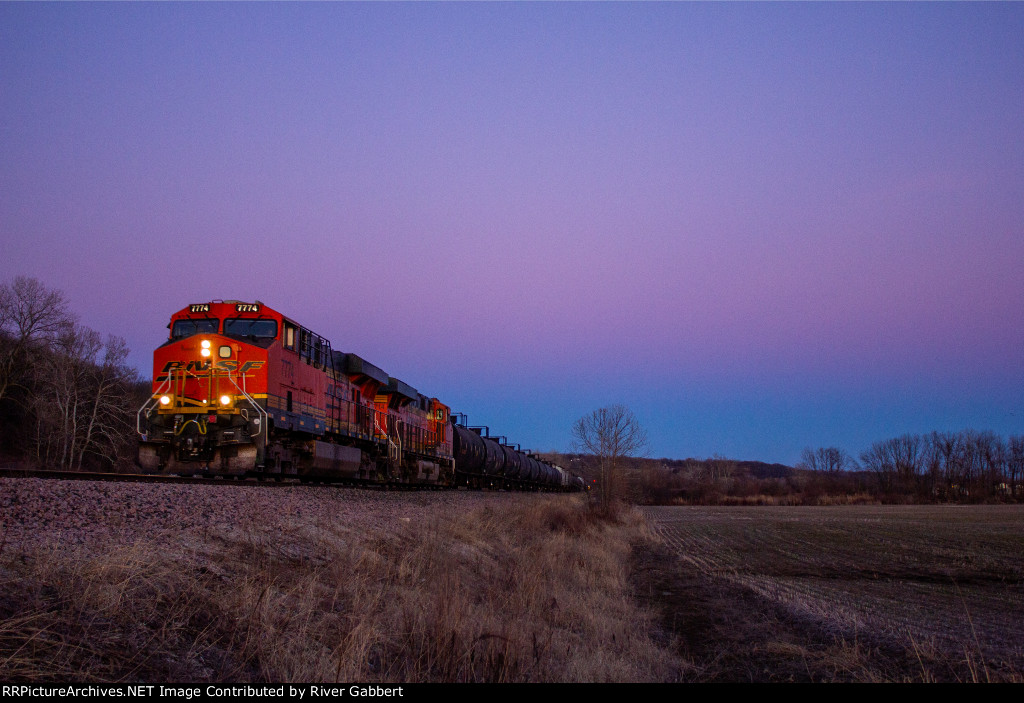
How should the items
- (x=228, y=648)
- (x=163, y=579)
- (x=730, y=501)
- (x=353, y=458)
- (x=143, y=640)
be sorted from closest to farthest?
(x=143, y=640)
(x=228, y=648)
(x=163, y=579)
(x=353, y=458)
(x=730, y=501)

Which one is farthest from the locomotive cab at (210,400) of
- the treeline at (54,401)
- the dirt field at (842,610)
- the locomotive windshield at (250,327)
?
the treeline at (54,401)

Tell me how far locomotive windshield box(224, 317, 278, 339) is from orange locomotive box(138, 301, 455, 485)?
0.02m

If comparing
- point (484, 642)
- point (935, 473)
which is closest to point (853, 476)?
point (935, 473)

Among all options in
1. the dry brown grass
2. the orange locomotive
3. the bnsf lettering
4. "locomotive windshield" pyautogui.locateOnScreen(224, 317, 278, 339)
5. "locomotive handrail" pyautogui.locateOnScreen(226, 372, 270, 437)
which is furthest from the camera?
"locomotive windshield" pyautogui.locateOnScreen(224, 317, 278, 339)

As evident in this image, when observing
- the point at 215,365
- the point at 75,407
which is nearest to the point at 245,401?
the point at 215,365

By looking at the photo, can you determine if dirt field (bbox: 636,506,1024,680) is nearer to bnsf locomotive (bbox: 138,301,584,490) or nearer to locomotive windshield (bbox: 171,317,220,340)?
bnsf locomotive (bbox: 138,301,584,490)

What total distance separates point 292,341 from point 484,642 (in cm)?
1315

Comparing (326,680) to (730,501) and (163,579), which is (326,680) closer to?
(163,579)

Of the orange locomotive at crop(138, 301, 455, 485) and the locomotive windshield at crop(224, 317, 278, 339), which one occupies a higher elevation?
the locomotive windshield at crop(224, 317, 278, 339)

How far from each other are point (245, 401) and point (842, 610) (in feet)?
40.7

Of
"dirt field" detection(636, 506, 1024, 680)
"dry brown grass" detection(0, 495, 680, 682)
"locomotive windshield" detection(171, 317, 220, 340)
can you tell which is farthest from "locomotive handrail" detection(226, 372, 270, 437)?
"dirt field" detection(636, 506, 1024, 680)

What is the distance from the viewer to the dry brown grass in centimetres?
397

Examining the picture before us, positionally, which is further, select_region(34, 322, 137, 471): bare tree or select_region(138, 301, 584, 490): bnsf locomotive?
select_region(34, 322, 137, 471): bare tree

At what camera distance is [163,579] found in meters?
5.04
